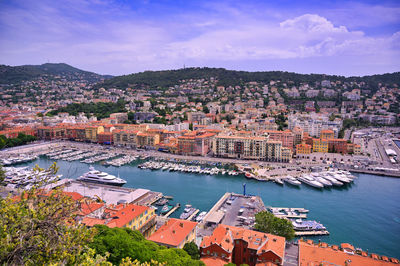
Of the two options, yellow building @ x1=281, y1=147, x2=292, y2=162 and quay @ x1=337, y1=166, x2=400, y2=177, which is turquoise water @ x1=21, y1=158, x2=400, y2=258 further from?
yellow building @ x1=281, y1=147, x2=292, y2=162

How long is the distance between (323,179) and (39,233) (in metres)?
17.2

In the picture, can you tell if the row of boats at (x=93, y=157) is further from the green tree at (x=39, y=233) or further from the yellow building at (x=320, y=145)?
the green tree at (x=39, y=233)

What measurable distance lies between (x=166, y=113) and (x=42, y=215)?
3794 cm

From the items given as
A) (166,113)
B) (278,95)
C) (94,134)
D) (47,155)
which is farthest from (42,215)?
(278,95)

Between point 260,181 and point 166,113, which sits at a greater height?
point 166,113

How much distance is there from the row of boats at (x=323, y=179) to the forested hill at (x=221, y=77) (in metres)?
45.2

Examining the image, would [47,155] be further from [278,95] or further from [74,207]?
[278,95]

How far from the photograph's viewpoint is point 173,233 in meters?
8.52

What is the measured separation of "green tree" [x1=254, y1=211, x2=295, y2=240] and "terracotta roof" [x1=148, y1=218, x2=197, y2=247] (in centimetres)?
231

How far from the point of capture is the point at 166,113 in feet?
132

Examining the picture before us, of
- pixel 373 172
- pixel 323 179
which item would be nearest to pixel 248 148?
pixel 323 179

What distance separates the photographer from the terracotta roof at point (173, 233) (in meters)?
8.19

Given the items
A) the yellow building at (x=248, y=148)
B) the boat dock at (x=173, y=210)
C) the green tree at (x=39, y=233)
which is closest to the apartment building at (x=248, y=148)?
the yellow building at (x=248, y=148)

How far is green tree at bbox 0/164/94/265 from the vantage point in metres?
2.27
